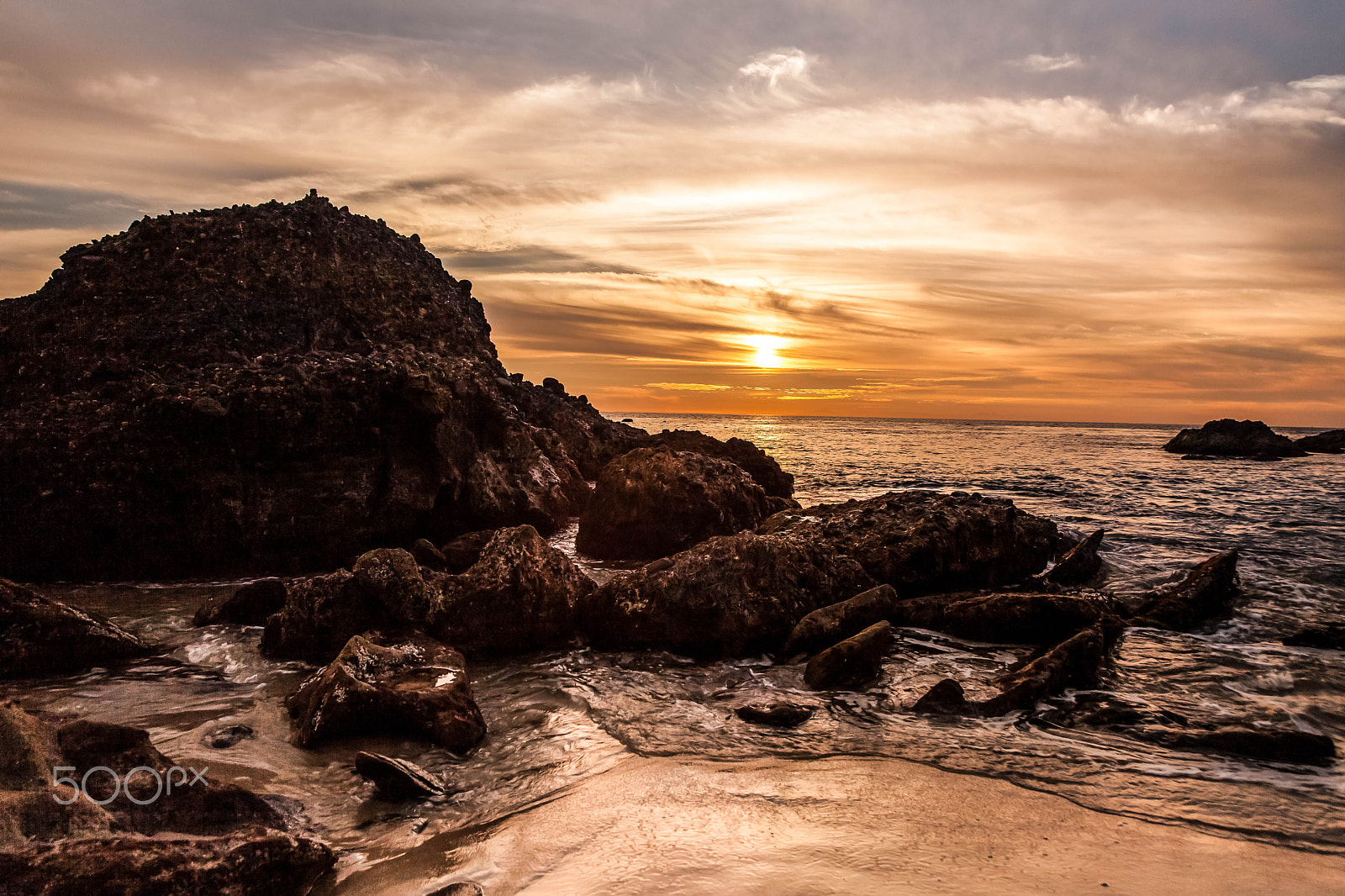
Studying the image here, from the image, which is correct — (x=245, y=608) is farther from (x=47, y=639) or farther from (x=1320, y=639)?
(x=1320, y=639)

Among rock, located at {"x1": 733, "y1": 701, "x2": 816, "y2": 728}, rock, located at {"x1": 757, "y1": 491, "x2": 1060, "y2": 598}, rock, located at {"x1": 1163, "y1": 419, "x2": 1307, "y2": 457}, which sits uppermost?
rock, located at {"x1": 1163, "y1": 419, "x2": 1307, "y2": 457}

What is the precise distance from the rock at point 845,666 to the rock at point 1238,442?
56.6 meters

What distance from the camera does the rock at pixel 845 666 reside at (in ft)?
24.1

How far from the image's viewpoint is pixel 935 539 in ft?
35.1

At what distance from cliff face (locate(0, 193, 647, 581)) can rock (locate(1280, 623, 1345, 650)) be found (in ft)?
40.9

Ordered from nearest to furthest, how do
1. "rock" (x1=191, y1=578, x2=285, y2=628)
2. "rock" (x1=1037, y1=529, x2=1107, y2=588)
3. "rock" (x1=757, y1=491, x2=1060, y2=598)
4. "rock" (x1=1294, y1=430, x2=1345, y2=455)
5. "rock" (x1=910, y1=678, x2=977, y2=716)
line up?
"rock" (x1=910, y1=678, x2=977, y2=716) < "rock" (x1=191, y1=578, x2=285, y2=628) < "rock" (x1=757, y1=491, x2=1060, y2=598) < "rock" (x1=1037, y1=529, x2=1107, y2=588) < "rock" (x1=1294, y1=430, x2=1345, y2=455)

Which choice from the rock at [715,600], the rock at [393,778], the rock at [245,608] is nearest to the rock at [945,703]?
the rock at [715,600]

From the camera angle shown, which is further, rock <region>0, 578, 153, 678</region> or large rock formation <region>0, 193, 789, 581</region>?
large rock formation <region>0, 193, 789, 581</region>

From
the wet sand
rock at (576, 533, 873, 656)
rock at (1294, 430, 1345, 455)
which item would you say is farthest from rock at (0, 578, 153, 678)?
rock at (1294, 430, 1345, 455)

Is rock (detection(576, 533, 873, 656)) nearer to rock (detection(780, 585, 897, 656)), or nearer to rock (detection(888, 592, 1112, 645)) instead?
rock (detection(780, 585, 897, 656))

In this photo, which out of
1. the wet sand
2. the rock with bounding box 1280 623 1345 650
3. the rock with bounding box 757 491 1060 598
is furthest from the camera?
the rock with bounding box 757 491 1060 598

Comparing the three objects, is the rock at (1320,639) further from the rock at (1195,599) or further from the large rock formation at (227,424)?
the large rock formation at (227,424)

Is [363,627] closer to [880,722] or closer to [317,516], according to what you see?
[317,516]

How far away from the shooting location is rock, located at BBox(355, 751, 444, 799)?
16.0 feet
